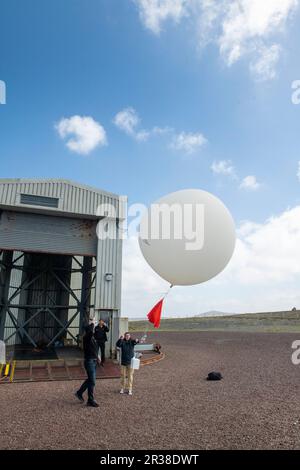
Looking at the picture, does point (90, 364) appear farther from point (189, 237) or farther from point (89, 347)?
point (189, 237)

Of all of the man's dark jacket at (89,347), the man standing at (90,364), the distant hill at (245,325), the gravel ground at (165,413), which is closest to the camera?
the gravel ground at (165,413)

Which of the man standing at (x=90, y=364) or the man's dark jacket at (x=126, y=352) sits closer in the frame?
the man standing at (x=90, y=364)

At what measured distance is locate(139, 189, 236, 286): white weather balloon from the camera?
7359 mm

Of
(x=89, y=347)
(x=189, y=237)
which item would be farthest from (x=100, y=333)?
(x=189, y=237)

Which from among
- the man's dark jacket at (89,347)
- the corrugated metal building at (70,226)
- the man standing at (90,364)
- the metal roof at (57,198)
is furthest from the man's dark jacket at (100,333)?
the metal roof at (57,198)

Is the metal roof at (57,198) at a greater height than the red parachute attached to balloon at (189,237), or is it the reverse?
the metal roof at (57,198)

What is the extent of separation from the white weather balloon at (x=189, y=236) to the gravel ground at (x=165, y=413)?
10.3 feet

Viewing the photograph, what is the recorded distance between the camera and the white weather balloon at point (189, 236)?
7.36 m

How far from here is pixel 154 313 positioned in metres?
8.34

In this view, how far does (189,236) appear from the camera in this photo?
24.1ft

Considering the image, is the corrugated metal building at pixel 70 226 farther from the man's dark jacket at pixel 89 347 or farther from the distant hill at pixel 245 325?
the distant hill at pixel 245 325
